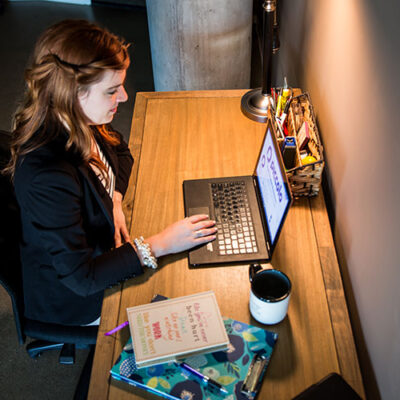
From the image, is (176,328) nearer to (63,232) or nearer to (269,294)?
(269,294)

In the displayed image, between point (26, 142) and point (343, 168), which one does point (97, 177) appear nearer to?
point (26, 142)

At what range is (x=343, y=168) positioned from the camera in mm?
1367

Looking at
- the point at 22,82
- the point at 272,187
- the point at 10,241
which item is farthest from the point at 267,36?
the point at 22,82

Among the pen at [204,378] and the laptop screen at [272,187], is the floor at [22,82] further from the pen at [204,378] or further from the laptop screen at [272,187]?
the laptop screen at [272,187]

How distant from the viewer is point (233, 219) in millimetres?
1409

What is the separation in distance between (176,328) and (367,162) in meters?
0.64

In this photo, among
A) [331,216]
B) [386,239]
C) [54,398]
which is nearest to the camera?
[386,239]

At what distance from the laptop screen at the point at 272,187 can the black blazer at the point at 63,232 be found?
0.41 meters

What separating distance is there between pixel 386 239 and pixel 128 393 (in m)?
0.69

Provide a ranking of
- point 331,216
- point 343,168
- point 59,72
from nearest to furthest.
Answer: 1. point 59,72
2. point 343,168
3. point 331,216

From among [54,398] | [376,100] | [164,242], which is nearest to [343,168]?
[376,100]

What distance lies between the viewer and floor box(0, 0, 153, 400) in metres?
1.86

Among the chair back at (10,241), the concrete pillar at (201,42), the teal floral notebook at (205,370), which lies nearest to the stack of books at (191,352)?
the teal floral notebook at (205,370)

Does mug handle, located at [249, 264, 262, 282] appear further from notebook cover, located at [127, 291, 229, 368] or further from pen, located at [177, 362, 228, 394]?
pen, located at [177, 362, 228, 394]
